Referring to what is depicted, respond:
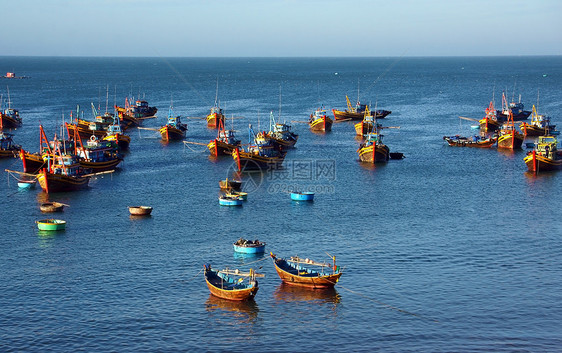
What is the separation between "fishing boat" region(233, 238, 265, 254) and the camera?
254ft

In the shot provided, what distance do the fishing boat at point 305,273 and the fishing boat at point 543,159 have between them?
6347 centimetres

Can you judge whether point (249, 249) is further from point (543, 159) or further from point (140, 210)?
point (543, 159)

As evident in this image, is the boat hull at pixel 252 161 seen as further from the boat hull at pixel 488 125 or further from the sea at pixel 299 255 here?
the boat hull at pixel 488 125

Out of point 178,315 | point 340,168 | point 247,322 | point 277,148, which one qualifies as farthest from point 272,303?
point 277,148

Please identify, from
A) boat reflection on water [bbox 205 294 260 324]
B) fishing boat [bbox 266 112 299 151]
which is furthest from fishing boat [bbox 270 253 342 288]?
fishing boat [bbox 266 112 299 151]

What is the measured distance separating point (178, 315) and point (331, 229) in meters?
29.8

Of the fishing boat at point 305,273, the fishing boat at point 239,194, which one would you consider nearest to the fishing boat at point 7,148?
the fishing boat at point 239,194

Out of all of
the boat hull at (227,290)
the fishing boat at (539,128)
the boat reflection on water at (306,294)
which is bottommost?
the boat reflection on water at (306,294)

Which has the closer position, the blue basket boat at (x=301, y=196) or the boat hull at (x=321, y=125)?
the blue basket boat at (x=301, y=196)

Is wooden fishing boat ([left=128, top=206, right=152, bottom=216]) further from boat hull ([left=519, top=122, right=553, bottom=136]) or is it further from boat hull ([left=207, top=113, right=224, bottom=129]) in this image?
boat hull ([left=519, top=122, right=553, bottom=136])

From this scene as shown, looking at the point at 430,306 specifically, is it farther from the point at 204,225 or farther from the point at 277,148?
the point at 277,148

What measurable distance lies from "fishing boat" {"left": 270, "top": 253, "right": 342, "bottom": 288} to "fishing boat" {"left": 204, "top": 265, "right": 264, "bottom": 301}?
3.33 m

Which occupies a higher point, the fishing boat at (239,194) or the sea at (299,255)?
the fishing boat at (239,194)

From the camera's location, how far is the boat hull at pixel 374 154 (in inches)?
5212
